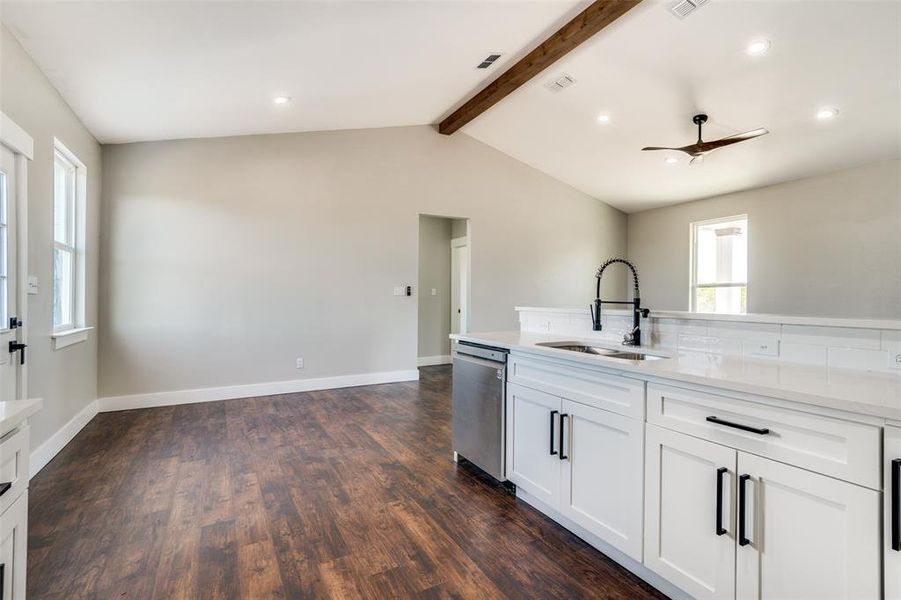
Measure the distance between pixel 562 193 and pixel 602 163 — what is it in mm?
1041

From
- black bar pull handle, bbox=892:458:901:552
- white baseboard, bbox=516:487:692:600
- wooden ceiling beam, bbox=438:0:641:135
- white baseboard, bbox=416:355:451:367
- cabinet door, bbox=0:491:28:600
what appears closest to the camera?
cabinet door, bbox=0:491:28:600

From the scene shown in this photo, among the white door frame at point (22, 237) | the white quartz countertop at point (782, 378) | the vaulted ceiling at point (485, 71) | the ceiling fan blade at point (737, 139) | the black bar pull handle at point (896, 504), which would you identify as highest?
the vaulted ceiling at point (485, 71)

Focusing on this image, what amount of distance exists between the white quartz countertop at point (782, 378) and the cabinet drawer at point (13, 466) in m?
1.86

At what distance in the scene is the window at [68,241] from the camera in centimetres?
350

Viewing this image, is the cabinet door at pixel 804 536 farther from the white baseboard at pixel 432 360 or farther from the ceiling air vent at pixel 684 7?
A: the white baseboard at pixel 432 360

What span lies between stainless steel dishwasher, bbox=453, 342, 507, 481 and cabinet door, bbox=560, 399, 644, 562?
532 mm

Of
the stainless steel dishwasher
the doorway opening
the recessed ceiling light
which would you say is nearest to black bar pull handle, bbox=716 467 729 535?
the stainless steel dishwasher

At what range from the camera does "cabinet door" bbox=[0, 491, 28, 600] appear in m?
0.95

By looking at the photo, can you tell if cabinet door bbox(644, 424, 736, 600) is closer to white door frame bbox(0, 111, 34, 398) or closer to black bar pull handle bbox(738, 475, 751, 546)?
black bar pull handle bbox(738, 475, 751, 546)

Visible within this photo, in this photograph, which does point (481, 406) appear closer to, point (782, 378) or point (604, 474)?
point (604, 474)

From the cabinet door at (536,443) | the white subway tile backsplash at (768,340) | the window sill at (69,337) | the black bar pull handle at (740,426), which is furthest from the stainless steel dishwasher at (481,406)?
the window sill at (69,337)

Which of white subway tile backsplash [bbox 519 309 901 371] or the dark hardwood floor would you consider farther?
the dark hardwood floor

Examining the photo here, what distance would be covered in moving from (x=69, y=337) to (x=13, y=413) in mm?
3092

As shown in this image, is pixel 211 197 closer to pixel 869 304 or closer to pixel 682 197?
pixel 682 197
